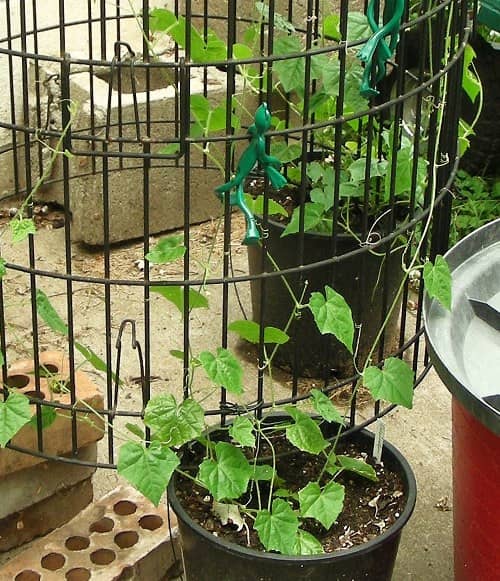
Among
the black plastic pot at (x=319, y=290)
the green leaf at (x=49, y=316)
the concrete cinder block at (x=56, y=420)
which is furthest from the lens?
the black plastic pot at (x=319, y=290)

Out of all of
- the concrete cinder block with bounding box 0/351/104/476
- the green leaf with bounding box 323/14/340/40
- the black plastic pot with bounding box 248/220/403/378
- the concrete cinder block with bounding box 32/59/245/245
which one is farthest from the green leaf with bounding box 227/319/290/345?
the concrete cinder block with bounding box 32/59/245/245

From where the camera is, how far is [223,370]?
1896 millimetres

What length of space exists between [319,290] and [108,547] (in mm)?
874

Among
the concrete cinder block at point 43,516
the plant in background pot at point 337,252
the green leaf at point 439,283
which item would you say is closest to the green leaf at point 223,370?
the green leaf at point 439,283

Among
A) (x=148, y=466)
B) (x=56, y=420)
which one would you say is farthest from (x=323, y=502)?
(x=56, y=420)

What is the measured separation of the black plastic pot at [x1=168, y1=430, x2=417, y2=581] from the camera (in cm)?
189

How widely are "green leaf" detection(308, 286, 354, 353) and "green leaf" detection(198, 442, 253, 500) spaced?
249mm

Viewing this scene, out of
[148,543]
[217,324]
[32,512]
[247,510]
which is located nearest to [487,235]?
[247,510]

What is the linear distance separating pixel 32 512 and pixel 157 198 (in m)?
1.45

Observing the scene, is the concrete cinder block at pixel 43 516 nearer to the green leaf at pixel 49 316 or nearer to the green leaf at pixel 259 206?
the green leaf at pixel 49 316

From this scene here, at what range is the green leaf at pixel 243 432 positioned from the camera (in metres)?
1.88

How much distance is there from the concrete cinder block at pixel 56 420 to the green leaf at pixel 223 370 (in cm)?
38

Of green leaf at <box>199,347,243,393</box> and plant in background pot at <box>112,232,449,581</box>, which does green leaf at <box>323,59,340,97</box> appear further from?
green leaf at <box>199,347,243,393</box>

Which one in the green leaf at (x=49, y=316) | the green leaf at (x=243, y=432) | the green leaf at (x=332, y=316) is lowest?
the green leaf at (x=243, y=432)
